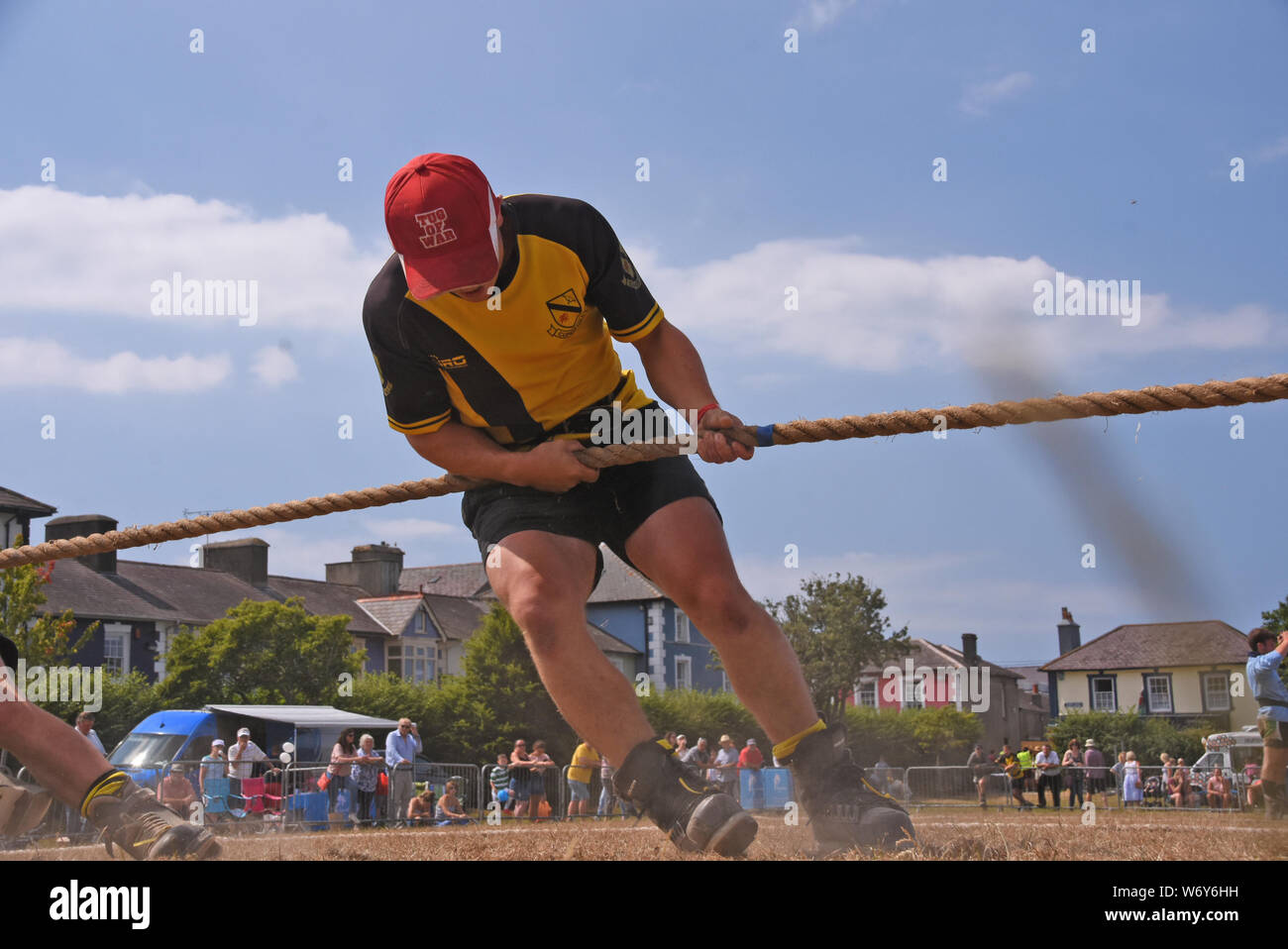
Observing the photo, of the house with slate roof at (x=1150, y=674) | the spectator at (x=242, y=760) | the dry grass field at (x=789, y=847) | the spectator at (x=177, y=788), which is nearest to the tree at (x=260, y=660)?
the spectator at (x=242, y=760)

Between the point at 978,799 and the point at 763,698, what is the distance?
22452 mm

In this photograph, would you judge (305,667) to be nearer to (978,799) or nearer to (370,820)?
(370,820)

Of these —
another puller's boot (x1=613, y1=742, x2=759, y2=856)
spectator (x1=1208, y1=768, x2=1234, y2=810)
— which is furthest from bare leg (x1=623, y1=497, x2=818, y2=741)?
spectator (x1=1208, y1=768, x2=1234, y2=810)

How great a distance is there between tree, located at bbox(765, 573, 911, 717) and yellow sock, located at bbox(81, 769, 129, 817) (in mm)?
44615

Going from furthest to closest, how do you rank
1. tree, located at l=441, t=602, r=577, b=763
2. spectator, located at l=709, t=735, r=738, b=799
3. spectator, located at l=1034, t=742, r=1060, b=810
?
1. tree, located at l=441, t=602, r=577, b=763
2. spectator, located at l=1034, t=742, r=1060, b=810
3. spectator, located at l=709, t=735, r=738, b=799

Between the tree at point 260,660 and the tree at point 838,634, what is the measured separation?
24.3m

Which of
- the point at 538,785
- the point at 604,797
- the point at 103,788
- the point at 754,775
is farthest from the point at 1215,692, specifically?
the point at 103,788

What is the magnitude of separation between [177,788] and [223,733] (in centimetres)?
664

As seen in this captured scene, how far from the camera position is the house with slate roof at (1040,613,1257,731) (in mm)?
48594

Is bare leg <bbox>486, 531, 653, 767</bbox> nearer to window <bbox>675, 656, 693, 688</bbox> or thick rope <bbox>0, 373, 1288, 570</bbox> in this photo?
thick rope <bbox>0, 373, 1288, 570</bbox>

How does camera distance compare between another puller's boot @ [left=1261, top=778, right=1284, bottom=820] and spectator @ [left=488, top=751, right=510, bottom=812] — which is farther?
spectator @ [left=488, top=751, right=510, bottom=812]

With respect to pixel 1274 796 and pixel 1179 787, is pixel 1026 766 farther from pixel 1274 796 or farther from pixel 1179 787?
pixel 1274 796

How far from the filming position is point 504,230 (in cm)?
308

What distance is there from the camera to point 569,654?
2.90 m
